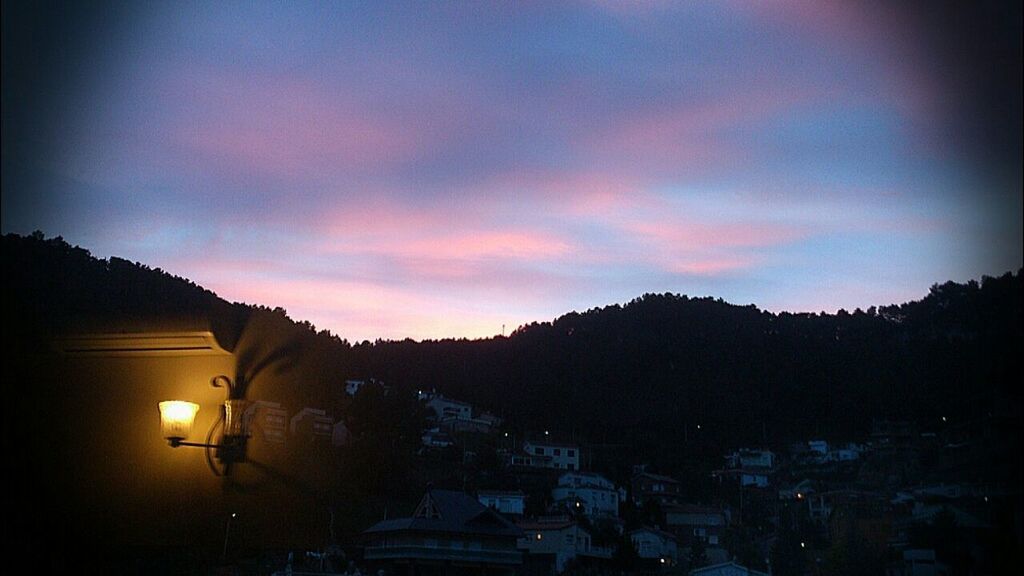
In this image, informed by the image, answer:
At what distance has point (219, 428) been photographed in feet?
12.0

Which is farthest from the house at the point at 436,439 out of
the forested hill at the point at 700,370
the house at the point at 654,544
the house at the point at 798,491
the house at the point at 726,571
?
the house at the point at 726,571

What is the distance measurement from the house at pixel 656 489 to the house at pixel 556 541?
22.7ft

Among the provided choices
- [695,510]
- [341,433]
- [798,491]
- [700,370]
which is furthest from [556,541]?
[700,370]

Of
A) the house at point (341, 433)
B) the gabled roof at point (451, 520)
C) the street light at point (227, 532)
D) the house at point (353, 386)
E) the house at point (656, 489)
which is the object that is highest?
the house at point (353, 386)

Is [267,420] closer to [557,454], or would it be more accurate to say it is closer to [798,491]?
[798,491]

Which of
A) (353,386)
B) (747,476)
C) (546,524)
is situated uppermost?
(353,386)

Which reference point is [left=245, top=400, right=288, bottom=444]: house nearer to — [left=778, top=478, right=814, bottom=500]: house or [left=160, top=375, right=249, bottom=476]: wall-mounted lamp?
[left=160, top=375, right=249, bottom=476]: wall-mounted lamp

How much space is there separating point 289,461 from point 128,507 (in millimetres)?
768

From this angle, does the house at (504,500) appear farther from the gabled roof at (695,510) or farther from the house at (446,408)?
the house at (446,408)

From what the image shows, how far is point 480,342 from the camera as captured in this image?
40406 millimetres

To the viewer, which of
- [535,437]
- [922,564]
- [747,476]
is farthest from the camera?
[535,437]

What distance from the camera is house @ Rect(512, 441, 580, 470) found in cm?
3048

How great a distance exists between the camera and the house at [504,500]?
25.0m

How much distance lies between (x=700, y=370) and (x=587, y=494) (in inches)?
353
